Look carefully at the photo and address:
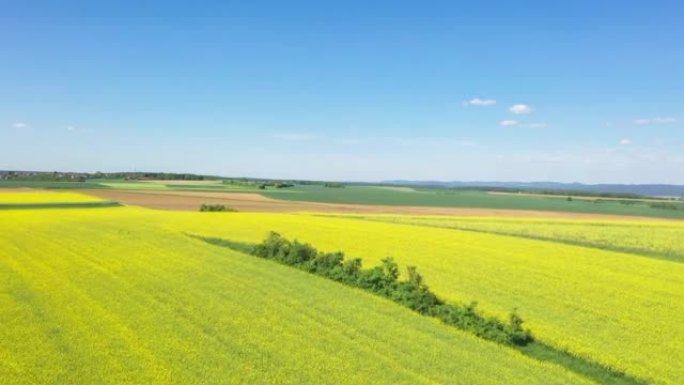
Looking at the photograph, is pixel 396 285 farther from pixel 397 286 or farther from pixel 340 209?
pixel 340 209

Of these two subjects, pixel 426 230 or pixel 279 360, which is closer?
pixel 279 360

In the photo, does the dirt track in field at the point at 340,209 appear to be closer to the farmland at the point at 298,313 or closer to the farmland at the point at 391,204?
the farmland at the point at 391,204

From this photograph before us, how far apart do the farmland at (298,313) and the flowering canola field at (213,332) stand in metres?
0.06

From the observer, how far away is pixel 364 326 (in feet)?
50.7

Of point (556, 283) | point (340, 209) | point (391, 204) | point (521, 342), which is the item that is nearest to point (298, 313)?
point (521, 342)

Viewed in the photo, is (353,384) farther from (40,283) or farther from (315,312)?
(40,283)

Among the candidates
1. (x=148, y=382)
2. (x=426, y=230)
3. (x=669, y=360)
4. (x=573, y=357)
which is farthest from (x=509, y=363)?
(x=426, y=230)

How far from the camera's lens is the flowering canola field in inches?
455

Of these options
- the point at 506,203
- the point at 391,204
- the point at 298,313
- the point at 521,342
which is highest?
the point at 506,203

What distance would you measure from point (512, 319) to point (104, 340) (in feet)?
35.3

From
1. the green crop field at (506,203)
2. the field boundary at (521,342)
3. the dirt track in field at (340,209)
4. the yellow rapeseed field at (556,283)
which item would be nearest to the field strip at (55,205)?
the dirt track in field at (340,209)

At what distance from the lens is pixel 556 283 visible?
22875 millimetres

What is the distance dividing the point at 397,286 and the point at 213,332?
759 centimetres

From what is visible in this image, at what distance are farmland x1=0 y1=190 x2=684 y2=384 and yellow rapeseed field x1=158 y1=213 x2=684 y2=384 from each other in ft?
0.27
